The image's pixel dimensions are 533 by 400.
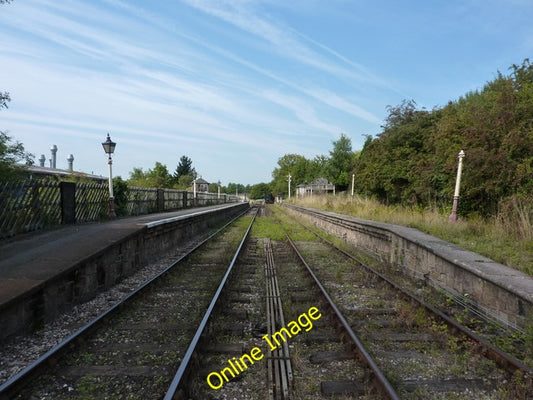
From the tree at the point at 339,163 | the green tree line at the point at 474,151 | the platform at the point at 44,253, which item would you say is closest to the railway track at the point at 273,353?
the platform at the point at 44,253

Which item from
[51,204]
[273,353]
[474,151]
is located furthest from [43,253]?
[474,151]

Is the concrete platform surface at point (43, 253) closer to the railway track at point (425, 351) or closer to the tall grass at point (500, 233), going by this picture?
the railway track at point (425, 351)

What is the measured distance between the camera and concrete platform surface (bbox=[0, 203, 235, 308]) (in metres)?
4.44

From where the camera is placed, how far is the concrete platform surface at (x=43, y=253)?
14.6ft

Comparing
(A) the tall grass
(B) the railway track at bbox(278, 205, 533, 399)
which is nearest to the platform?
(B) the railway track at bbox(278, 205, 533, 399)

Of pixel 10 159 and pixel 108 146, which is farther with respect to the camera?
pixel 108 146

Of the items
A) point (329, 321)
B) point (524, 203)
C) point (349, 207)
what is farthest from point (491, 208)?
point (329, 321)

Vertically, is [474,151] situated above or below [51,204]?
above

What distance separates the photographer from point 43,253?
6.03 m

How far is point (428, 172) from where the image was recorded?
1475 centimetres

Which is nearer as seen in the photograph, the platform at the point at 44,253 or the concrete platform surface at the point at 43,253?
the platform at the point at 44,253

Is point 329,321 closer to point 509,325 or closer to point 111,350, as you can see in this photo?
point 509,325

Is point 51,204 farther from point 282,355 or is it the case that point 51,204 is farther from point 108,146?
point 282,355

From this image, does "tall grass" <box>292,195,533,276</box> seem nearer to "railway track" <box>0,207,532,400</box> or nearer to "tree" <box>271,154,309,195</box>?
"railway track" <box>0,207,532,400</box>
